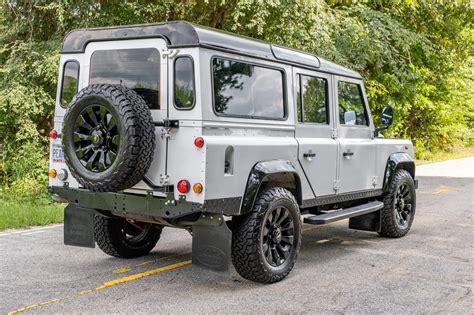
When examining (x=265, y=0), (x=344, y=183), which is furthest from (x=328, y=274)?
(x=265, y=0)

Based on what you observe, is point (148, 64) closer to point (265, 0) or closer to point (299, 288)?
point (299, 288)

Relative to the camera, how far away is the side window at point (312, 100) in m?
6.49

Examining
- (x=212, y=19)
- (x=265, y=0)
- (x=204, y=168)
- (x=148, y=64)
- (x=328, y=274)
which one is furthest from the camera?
(x=212, y=19)

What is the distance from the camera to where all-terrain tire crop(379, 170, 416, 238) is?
7977 millimetres

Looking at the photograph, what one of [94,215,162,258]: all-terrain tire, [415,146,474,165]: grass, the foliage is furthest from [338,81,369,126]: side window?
[415,146,474,165]: grass

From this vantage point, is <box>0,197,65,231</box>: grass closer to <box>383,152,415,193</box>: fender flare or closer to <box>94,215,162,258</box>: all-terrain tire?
<box>94,215,162,258</box>: all-terrain tire

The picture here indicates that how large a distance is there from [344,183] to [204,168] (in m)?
2.50

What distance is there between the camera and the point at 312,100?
21.9 ft

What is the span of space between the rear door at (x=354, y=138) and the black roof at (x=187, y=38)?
96 cm

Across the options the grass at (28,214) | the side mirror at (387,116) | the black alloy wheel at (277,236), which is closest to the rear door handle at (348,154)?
the side mirror at (387,116)

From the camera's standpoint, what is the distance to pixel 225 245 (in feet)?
16.9

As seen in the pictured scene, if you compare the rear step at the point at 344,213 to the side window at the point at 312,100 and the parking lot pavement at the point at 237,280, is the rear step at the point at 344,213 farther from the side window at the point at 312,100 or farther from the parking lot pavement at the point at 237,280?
the side window at the point at 312,100

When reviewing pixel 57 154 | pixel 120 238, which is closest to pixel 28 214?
pixel 120 238

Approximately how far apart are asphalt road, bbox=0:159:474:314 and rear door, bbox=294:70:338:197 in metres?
0.97
